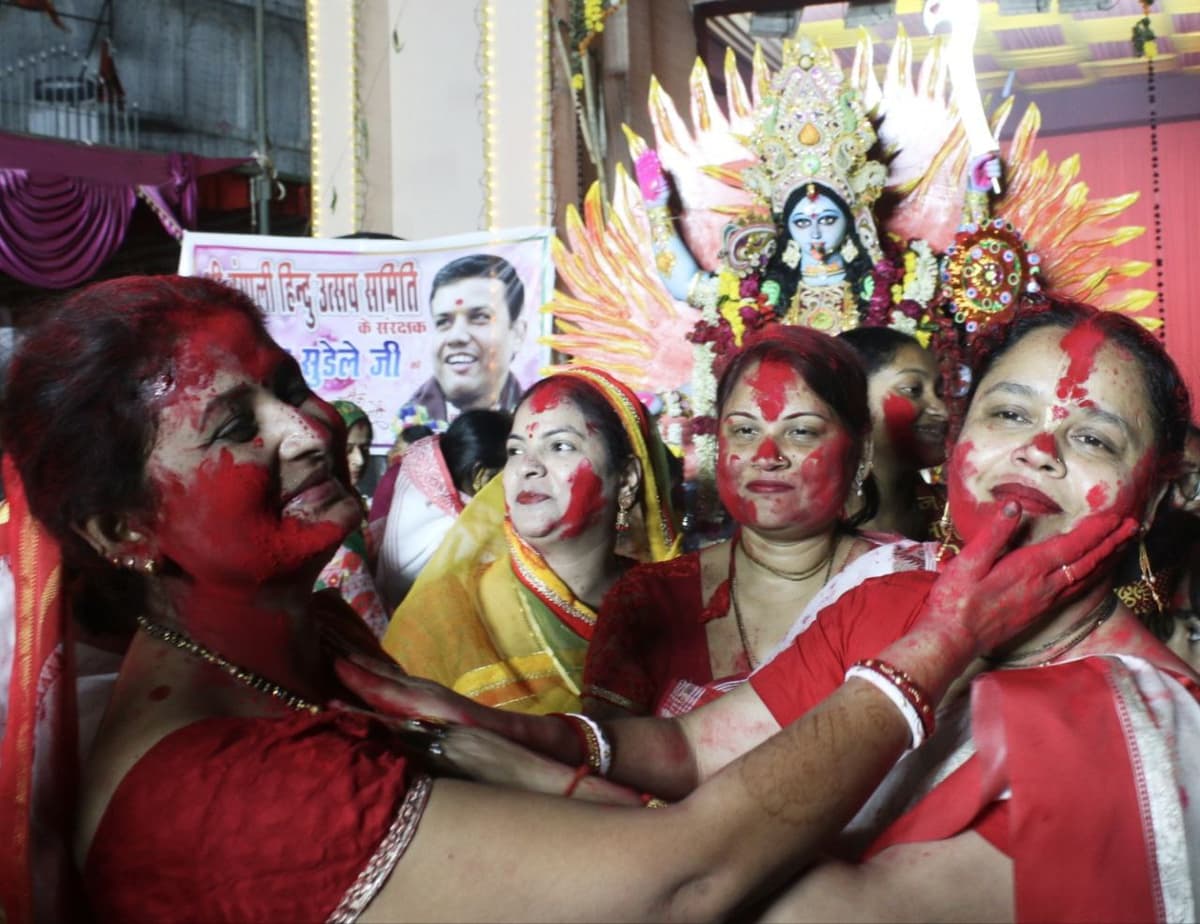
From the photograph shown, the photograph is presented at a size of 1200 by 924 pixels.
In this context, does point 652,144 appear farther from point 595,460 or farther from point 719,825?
point 719,825

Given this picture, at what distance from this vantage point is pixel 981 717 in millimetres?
1641

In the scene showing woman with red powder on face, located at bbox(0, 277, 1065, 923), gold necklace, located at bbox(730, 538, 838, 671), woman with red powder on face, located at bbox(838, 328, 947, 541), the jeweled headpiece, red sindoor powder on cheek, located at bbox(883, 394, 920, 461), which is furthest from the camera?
the jeweled headpiece

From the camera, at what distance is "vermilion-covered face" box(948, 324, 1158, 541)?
1.79 meters

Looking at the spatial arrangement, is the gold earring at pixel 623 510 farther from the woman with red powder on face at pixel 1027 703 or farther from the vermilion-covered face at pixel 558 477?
the woman with red powder on face at pixel 1027 703

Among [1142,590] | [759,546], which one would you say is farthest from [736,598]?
[1142,590]

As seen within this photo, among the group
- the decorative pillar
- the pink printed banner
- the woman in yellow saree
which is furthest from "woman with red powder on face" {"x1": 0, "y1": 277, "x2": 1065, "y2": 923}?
the decorative pillar

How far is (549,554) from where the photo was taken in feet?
11.6

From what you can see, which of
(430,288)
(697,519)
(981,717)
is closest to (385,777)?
(981,717)

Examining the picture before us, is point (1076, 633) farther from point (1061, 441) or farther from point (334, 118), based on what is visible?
point (334, 118)

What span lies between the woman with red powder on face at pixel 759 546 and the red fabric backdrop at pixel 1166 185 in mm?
6284

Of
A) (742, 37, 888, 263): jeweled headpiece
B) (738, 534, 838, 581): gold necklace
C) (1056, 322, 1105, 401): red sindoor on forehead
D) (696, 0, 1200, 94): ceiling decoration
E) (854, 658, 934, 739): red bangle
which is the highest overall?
(696, 0, 1200, 94): ceiling decoration

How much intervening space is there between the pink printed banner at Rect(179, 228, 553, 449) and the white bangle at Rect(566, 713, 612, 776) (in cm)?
476

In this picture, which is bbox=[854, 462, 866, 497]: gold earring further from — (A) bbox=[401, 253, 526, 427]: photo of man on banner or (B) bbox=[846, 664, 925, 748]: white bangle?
(A) bbox=[401, 253, 526, 427]: photo of man on banner

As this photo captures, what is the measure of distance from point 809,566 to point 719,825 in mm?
1579
